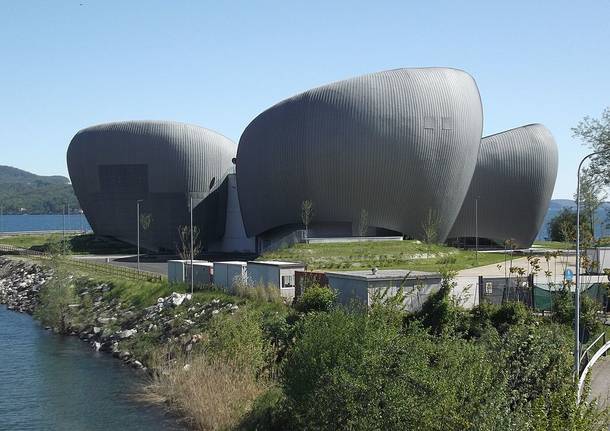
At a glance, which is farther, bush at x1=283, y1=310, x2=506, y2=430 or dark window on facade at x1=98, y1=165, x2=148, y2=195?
dark window on facade at x1=98, y1=165, x2=148, y2=195

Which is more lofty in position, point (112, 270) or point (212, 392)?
point (112, 270)

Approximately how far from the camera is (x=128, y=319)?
41156mm

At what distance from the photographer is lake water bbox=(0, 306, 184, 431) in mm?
25281

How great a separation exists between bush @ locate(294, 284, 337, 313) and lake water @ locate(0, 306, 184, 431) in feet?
24.4

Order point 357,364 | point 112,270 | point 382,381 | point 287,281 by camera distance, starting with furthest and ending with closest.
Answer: point 112,270 → point 287,281 → point 357,364 → point 382,381

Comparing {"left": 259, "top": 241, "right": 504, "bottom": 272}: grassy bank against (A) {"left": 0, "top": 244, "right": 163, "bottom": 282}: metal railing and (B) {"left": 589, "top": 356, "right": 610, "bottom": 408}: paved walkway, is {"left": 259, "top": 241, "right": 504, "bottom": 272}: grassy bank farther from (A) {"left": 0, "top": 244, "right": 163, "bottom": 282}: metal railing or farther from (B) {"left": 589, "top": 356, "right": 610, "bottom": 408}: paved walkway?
(B) {"left": 589, "top": 356, "right": 610, "bottom": 408}: paved walkway

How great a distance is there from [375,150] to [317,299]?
117 ft

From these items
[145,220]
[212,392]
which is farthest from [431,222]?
[212,392]

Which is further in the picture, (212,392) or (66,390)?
(66,390)

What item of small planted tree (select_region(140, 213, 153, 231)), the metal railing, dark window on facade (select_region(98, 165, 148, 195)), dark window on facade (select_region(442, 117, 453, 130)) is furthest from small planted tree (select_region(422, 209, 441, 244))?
dark window on facade (select_region(98, 165, 148, 195))

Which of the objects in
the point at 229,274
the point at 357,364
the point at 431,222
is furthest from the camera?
the point at 431,222

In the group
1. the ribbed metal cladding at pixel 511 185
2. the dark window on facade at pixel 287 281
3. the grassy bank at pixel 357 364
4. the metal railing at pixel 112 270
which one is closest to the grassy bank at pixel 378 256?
the metal railing at pixel 112 270

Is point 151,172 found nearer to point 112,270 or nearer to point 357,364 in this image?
point 112,270

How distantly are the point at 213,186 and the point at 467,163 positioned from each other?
26.8m
